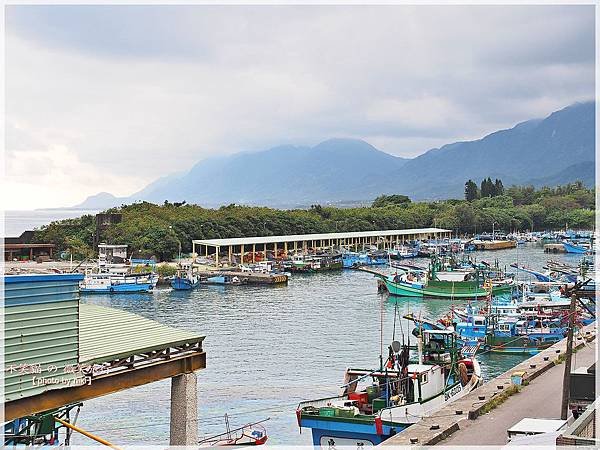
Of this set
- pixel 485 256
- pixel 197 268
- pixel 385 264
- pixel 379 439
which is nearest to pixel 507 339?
pixel 379 439

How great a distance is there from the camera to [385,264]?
51844 mm

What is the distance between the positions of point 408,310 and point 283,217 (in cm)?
3494

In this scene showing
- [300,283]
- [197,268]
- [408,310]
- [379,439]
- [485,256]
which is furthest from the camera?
[485,256]

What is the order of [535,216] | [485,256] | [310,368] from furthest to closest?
[535,216], [485,256], [310,368]

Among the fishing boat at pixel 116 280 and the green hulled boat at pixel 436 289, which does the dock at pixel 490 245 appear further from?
the fishing boat at pixel 116 280

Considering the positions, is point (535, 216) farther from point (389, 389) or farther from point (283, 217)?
point (389, 389)

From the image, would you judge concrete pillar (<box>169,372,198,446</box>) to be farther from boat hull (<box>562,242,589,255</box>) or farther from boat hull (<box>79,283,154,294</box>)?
boat hull (<box>562,242,589,255</box>)

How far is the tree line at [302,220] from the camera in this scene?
50.2 metres

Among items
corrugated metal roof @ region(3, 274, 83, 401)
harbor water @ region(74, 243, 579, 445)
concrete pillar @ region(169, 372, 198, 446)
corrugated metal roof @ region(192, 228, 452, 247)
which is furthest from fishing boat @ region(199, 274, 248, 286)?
corrugated metal roof @ region(3, 274, 83, 401)

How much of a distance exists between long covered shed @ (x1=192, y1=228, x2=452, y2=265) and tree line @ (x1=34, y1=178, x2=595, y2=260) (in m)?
1.83

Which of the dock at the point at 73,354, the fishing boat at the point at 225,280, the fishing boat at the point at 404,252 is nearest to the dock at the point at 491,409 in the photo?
the dock at the point at 73,354

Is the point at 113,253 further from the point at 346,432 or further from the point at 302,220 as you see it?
the point at 346,432

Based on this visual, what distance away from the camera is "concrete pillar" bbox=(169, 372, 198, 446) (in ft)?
24.1

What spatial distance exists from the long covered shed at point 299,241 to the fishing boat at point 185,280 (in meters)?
6.07
